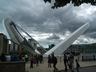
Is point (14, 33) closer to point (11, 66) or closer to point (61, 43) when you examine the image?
point (61, 43)

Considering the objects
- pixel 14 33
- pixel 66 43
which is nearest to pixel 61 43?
pixel 66 43

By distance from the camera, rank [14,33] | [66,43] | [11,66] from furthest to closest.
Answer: [14,33], [66,43], [11,66]

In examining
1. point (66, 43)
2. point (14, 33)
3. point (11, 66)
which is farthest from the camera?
point (14, 33)

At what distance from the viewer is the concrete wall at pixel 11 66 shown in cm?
1019

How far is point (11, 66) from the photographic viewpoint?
10406 mm

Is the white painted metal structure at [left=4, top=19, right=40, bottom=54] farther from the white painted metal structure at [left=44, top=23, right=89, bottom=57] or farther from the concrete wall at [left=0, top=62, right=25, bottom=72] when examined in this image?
the concrete wall at [left=0, top=62, right=25, bottom=72]

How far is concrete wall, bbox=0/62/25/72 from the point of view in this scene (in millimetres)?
10191

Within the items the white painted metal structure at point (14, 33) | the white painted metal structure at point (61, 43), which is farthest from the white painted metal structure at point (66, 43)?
the white painted metal structure at point (14, 33)

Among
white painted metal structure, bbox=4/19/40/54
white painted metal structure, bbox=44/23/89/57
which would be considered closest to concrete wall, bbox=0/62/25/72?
white painted metal structure, bbox=44/23/89/57

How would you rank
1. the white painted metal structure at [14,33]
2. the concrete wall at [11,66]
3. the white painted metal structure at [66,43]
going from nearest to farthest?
the concrete wall at [11,66]
the white painted metal structure at [66,43]
the white painted metal structure at [14,33]

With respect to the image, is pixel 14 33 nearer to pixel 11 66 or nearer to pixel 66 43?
pixel 66 43

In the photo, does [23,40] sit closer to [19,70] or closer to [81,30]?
[81,30]

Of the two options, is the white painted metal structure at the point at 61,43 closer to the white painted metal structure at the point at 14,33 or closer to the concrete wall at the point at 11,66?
the white painted metal structure at the point at 14,33

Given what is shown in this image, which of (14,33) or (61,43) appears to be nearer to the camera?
(61,43)
